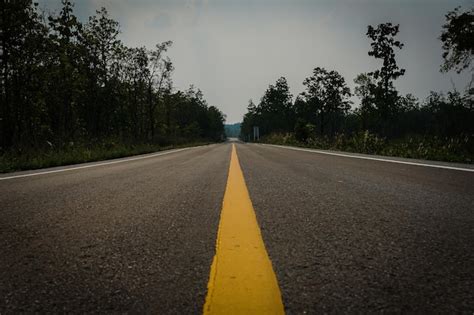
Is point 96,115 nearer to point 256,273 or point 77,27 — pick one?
point 77,27

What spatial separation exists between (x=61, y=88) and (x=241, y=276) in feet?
85.0

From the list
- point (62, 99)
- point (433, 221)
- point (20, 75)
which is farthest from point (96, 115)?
point (433, 221)

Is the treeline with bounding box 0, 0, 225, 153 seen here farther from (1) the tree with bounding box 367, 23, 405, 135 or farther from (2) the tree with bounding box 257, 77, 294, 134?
(2) the tree with bounding box 257, 77, 294, 134

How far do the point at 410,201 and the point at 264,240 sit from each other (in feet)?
5.72

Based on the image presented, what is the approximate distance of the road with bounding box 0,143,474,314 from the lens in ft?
3.18

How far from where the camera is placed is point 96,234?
1734 mm

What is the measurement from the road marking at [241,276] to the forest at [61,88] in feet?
26.4

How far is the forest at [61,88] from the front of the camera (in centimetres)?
1288

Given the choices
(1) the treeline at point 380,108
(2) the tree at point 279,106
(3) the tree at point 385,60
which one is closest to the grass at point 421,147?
(1) the treeline at point 380,108

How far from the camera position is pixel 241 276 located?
1090mm

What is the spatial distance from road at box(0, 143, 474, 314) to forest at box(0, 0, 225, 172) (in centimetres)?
715

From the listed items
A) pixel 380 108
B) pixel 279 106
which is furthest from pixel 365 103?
pixel 279 106

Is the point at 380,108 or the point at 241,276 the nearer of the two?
the point at 241,276

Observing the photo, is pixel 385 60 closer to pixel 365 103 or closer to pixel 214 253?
pixel 365 103
